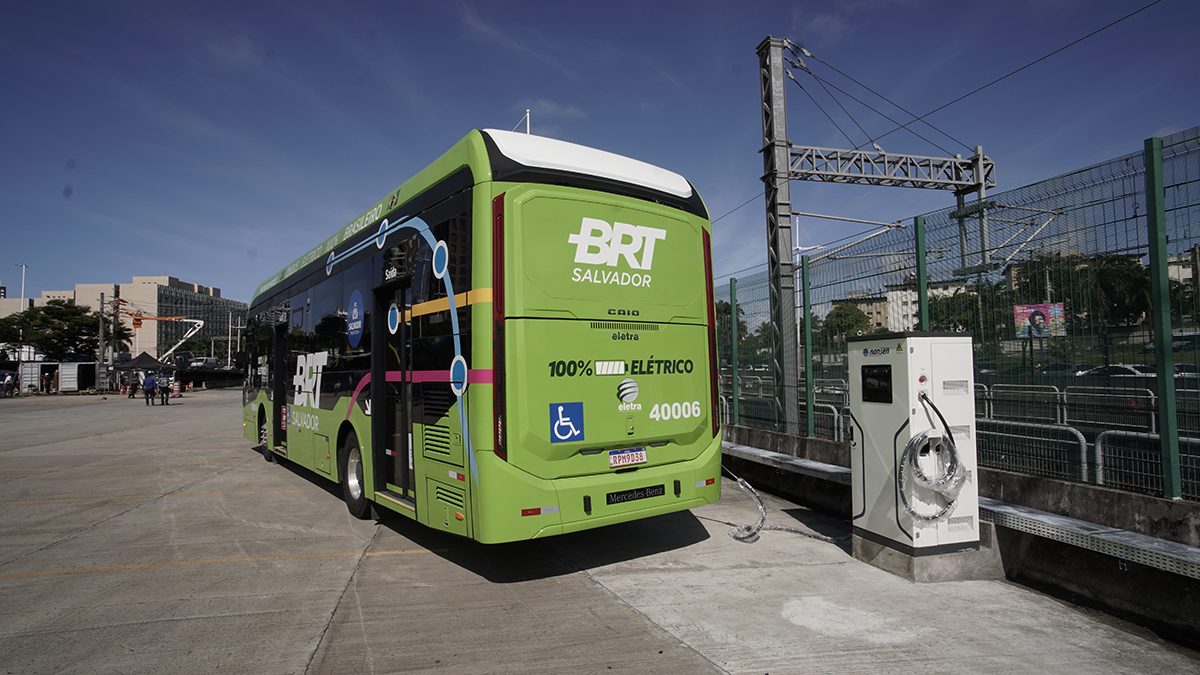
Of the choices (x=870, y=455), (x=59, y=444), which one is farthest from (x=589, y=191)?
(x=59, y=444)

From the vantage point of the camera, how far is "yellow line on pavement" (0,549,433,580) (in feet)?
19.3

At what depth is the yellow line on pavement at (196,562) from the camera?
5.88 m

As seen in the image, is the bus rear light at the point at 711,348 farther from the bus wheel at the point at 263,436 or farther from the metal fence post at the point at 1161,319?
the bus wheel at the point at 263,436

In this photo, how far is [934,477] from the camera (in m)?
5.32

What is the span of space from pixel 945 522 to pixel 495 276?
4.15 m

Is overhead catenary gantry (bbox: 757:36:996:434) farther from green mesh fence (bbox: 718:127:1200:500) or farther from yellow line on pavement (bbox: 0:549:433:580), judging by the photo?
yellow line on pavement (bbox: 0:549:433:580)

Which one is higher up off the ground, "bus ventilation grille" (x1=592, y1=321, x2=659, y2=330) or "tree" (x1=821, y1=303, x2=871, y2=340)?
"tree" (x1=821, y1=303, x2=871, y2=340)

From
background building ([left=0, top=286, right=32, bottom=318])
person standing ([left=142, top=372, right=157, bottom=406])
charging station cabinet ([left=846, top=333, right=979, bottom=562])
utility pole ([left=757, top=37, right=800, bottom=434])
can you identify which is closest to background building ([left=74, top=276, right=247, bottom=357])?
background building ([left=0, top=286, right=32, bottom=318])

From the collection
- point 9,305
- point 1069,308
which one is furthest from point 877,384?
point 9,305

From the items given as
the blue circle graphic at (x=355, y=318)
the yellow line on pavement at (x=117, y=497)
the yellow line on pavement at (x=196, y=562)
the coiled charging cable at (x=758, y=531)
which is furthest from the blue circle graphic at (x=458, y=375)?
the yellow line on pavement at (x=117, y=497)

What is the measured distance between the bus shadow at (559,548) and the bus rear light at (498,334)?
4.70 ft

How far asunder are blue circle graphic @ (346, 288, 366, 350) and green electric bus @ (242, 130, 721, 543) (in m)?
0.19

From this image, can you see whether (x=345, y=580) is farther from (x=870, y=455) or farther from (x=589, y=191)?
(x=870, y=455)

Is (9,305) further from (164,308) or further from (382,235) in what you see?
(382,235)
